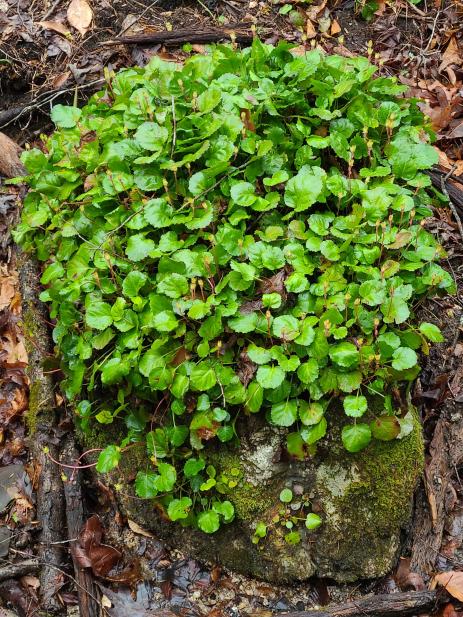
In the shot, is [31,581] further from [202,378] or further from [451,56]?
[451,56]

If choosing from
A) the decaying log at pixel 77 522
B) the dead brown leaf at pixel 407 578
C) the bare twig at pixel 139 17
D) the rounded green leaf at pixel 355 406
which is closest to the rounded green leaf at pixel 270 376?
the rounded green leaf at pixel 355 406

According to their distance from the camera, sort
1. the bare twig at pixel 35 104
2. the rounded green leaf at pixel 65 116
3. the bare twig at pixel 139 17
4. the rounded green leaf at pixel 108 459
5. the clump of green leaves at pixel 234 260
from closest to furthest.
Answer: the clump of green leaves at pixel 234 260 → the rounded green leaf at pixel 108 459 → the rounded green leaf at pixel 65 116 → the bare twig at pixel 35 104 → the bare twig at pixel 139 17

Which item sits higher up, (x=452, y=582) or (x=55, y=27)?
(x=55, y=27)

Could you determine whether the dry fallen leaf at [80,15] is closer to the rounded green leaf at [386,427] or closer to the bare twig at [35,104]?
the bare twig at [35,104]

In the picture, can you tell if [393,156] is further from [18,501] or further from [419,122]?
[18,501]

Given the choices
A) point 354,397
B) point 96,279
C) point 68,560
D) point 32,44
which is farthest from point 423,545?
point 32,44

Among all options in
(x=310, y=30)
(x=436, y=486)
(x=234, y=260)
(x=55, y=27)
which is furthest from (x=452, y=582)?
(x=55, y=27)
